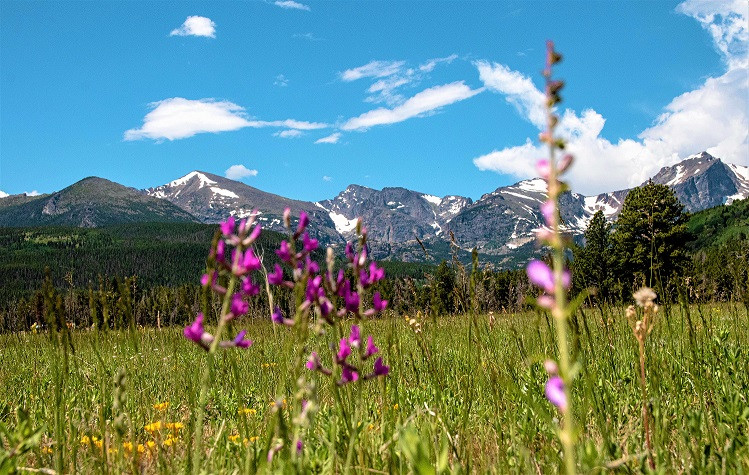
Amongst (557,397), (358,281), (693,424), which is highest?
(358,281)

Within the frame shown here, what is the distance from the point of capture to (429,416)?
3.48 meters

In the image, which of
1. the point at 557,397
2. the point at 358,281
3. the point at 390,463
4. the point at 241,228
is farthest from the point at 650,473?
the point at 241,228

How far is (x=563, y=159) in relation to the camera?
84cm

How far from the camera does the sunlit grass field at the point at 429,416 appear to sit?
7.30ft

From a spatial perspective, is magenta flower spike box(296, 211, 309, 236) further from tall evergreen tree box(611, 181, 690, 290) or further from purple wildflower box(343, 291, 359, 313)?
tall evergreen tree box(611, 181, 690, 290)

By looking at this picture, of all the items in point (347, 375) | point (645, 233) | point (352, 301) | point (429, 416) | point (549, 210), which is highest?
point (645, 233)

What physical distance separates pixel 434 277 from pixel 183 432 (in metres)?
2.19

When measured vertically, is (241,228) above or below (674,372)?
above

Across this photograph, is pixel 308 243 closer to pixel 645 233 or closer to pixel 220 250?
pixel 220 250

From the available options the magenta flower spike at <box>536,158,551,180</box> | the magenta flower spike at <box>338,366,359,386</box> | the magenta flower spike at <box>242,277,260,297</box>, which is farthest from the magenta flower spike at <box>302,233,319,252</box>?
the magenta flower spike at <box>536,158,551,180</box>

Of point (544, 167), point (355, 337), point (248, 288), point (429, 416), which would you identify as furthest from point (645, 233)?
point (544, 167)

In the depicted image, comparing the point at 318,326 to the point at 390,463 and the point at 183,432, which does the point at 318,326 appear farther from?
the point at 183,432

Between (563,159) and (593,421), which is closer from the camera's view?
(563,159)

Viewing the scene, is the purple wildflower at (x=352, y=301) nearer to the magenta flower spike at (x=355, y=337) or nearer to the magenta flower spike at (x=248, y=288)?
the magenta flower spike at (x=355, y=337)
